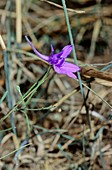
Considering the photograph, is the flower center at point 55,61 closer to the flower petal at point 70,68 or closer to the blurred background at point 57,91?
the flower petal at point 70,68

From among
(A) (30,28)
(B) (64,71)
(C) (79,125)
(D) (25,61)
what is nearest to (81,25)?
(A) (30,28)

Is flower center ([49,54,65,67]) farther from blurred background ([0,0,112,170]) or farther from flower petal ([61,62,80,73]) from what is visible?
blurred background ([0,0,112,170])

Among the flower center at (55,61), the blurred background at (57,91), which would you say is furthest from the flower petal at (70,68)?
the blurred background at (57,91)

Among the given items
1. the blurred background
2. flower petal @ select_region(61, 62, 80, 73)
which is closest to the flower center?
flower petal @ select_region(61, 62, 80, 73)

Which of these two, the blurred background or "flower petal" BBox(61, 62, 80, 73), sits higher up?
"flower petal" BBox(61, 62, 80, 73)

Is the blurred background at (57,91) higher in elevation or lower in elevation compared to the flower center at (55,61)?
lower

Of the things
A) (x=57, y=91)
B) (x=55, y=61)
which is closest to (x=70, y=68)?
(x=55, y=61)

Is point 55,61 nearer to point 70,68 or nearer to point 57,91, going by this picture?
point 70,68

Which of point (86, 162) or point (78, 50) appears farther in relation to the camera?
point (78, 50)

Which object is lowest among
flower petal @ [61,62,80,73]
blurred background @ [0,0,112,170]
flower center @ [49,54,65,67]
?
blurred background @ [0,0,112,170]

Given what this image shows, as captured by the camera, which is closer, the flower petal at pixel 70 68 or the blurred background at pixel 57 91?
→ the flower petal at pixel 70 68

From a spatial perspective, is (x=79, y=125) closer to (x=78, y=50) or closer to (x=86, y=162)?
(x=86, y=162)
